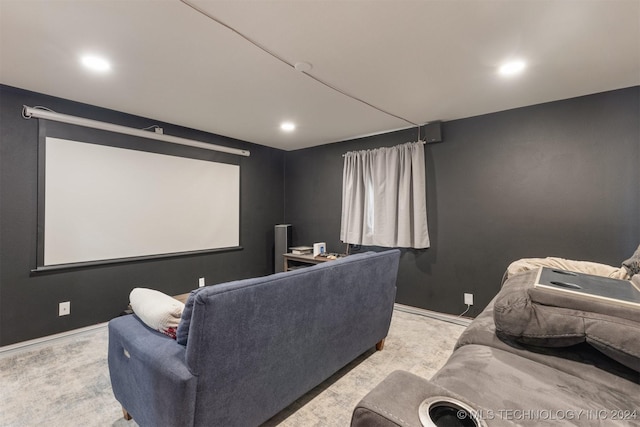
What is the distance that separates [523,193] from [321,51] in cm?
252

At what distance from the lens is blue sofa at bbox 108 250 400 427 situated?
120 cm

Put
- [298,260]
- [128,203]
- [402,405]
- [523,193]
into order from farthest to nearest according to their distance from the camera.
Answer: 1. [298,260]
2. [128,203]
3. [523,193]
4. [402,405]

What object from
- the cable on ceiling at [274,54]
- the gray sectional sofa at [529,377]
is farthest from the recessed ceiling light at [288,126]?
the gray sectional sofa at [529,377]

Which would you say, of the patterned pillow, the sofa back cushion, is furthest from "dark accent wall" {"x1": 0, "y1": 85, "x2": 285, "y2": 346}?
the patterned pillow

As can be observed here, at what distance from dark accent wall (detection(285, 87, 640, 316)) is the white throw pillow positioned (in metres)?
2.97

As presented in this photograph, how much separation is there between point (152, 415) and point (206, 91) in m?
2.45

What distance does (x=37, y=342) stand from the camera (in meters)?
2.64

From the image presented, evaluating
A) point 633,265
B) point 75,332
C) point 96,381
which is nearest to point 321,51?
point 633,265

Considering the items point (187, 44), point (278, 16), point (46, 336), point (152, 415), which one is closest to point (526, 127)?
point (278, 16)

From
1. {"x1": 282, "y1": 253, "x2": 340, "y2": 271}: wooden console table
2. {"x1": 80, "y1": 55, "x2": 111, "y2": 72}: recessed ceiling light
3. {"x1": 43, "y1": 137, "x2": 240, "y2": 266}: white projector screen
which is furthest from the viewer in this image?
{"x1": 282, "y1": 253, "x2": 340, "y2": 271}: wooden console table

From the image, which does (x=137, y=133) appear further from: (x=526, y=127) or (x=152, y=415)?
(x=526, y=127)

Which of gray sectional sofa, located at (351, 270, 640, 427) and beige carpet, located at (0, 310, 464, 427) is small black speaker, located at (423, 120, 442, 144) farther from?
gray sectional sofa, located at (351, 270, 640, 427)

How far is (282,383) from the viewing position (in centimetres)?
160

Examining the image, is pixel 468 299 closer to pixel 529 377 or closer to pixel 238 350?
pixel 529 377
